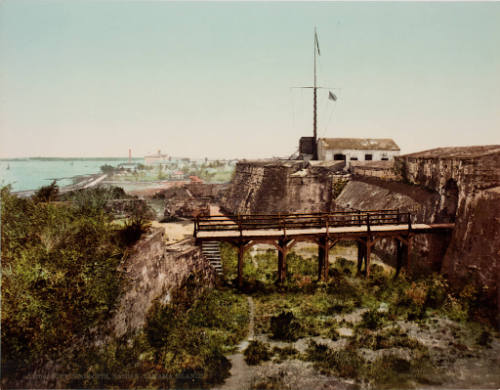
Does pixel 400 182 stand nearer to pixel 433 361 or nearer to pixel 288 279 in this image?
pixel 288 279

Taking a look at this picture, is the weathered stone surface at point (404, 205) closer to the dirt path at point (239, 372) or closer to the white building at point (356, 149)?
the dirt path at point (239, 372)

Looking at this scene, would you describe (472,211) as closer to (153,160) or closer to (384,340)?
(384,340)

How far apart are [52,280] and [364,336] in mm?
9693

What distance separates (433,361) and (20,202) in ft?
49.3

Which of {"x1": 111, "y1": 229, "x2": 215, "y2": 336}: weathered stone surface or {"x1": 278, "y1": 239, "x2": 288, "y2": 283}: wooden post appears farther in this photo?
{"x1": 278, "y1": 239, "x2": 288, "y2": 283}: wooden post

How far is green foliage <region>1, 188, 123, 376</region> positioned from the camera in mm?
7707

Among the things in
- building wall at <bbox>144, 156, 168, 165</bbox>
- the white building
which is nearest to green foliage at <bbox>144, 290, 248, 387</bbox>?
the white building

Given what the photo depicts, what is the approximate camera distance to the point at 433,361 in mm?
9664

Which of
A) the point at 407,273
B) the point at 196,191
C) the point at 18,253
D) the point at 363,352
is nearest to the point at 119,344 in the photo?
the point at 18,253

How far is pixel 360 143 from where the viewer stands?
129ft

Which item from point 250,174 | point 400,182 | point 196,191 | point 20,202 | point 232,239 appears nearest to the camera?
point 20,202

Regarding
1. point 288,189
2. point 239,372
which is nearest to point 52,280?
point 239,372

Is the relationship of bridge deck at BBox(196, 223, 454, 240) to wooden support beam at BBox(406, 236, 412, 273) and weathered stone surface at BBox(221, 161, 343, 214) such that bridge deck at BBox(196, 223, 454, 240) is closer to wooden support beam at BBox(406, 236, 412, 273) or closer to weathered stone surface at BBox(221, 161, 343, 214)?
wooden support beam at BBox(406, 236, 412, 273)

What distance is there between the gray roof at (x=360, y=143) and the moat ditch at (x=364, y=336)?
2395 centimetres
